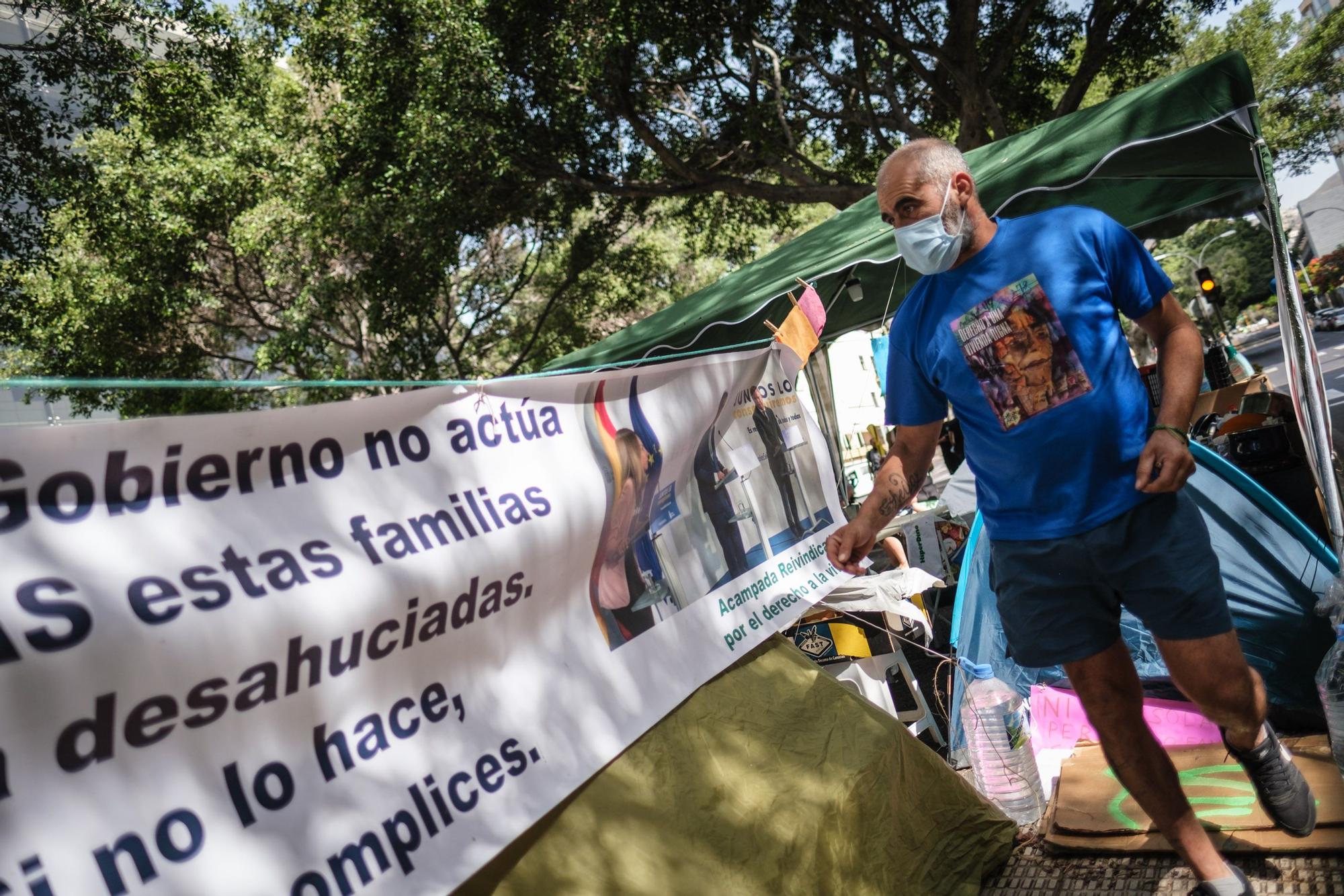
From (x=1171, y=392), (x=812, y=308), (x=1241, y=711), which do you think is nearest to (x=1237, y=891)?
(x=1241, y=711)

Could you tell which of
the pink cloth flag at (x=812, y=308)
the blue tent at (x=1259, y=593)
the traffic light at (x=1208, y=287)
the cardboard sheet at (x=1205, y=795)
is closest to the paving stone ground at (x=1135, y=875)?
the cardboard sheet at (x=1205, y=795)

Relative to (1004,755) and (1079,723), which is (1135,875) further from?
(1079,723)

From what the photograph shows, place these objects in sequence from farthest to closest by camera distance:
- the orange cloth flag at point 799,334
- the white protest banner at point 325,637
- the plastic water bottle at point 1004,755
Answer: the orange cloth flag at point 799,334, the plastic water bottle at point 1004,755, the white protest banner at point 325,637

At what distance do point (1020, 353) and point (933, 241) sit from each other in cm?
38

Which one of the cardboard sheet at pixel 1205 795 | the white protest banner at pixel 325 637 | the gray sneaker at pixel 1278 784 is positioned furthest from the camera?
the cardboard sheet at pixel 1205 795

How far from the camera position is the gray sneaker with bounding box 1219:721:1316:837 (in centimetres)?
232

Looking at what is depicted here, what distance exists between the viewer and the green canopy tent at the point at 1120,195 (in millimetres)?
3383

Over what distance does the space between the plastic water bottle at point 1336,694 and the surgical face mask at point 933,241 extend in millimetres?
1594

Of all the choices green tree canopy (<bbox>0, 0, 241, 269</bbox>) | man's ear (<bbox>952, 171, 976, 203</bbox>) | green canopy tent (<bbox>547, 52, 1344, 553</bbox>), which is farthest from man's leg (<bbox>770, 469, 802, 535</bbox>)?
green tree canopy (<bbox>0, 0, 241, 269</bbox>)

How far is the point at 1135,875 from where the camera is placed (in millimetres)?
2693

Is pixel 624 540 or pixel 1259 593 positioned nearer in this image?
pixel 624 540

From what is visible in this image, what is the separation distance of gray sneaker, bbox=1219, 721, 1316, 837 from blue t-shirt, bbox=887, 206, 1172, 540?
2.40 feet

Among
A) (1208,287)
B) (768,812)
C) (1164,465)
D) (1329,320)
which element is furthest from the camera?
(1329,320)

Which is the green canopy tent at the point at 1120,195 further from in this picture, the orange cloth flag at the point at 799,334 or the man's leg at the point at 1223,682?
the man's leg at the point at 1223,682
